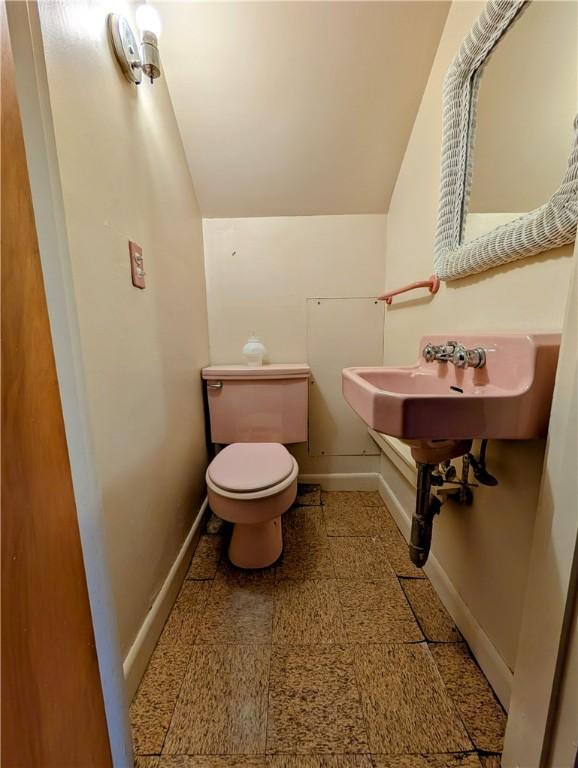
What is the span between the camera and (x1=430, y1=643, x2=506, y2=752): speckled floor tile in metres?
0.67

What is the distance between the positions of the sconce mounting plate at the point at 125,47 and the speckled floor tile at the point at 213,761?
5.59 feet

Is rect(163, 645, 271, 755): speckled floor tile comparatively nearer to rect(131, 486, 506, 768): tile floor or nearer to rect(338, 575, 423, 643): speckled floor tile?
rect(131, 486, 506, 768): tile floor

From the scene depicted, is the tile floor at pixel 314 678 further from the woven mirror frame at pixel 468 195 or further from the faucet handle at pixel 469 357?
the woven mirror frame at pixel 468 195

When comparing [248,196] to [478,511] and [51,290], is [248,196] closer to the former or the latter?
[51,290]

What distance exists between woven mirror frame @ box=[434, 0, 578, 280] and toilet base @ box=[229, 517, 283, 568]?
1126 mm

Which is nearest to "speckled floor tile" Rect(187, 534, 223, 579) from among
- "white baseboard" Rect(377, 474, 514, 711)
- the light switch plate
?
"white baseboard" Rect(377, 474, 514, 711)

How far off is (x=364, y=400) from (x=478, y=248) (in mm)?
547

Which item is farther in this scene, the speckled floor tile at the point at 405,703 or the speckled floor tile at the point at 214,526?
the speckled floor tile at the point at 214,526

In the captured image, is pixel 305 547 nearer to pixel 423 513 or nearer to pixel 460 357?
pixel 423 513

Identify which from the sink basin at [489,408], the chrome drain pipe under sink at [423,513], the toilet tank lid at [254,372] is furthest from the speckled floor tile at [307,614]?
the toilet tank lid at [254,372]

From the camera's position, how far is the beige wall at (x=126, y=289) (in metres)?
0.60

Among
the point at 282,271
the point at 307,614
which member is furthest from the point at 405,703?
the point at 282,271

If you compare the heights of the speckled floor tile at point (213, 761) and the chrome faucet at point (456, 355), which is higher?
the chrome faucet at point (456, 355)

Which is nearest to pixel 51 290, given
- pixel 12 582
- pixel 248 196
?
pixel 12 582
